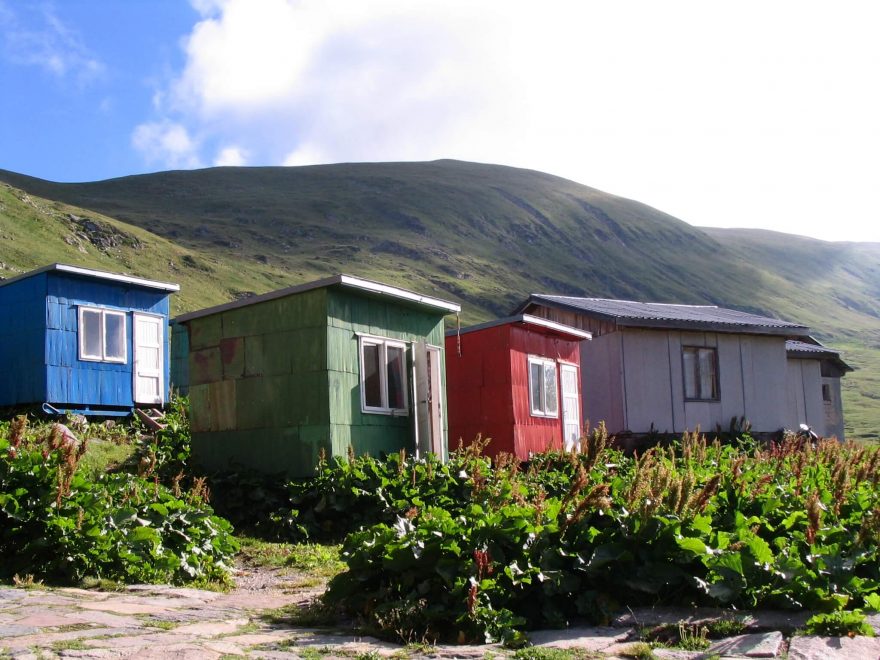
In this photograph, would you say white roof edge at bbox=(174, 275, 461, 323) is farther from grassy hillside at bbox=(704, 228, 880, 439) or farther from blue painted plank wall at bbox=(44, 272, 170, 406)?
grassy hillside at bbox=(704, 228, 880, 439)

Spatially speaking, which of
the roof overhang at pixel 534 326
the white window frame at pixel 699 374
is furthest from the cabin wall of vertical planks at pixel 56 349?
the white window frame at pixel 699 374

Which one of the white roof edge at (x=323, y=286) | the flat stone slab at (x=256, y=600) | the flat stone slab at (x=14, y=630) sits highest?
the white roof edge at (x=323, y=286)

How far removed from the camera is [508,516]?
6562mm

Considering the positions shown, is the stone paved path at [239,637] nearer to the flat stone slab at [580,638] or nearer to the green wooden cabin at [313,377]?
the flat stone slab at [580,638]

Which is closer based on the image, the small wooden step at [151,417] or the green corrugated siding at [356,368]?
the green corrugated siding at [356,368]

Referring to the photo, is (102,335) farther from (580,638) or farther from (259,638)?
(580,638)

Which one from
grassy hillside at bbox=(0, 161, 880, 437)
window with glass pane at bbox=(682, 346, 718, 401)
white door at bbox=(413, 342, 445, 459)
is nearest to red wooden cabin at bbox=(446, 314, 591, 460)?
white door at bbox=(413, 342, 445, 459)

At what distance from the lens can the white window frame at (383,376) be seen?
13781 millimetres

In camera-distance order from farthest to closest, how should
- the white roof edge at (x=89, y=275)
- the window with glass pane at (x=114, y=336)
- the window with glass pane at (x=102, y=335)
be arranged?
1. the window with glass pane at (x=114, y=336)
2. the window with glass pane at (x=102, y=335)
3. the white roof edge at (x=89, y=275)

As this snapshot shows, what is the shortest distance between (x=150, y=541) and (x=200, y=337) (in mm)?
7012

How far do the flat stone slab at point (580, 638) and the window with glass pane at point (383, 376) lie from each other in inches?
313

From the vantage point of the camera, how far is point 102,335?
19.7m

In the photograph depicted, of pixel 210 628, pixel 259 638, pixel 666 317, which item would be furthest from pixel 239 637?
pixel 666 317

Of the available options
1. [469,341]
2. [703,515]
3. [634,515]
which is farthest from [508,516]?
[469,341]
